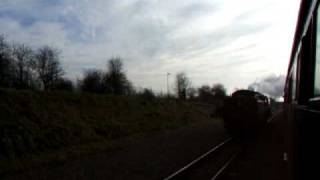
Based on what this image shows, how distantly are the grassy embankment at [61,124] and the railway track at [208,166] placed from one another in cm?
514

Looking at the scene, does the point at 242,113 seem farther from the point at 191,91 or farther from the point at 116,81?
the point at 191,91

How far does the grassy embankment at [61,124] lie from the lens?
18.6 metres

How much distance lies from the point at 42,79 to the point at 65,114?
4280 cm

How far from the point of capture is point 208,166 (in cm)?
1428

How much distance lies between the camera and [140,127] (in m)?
32.8

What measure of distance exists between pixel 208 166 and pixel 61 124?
1287cm

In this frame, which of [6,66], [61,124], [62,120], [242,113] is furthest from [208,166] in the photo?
[6,66]

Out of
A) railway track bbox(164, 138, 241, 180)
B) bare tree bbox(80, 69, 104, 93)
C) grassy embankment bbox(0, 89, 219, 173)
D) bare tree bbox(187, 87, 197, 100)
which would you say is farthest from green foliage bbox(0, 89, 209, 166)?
bare tree bbox(187, 87, 197, 100)

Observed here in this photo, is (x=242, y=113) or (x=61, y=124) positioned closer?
(x=61, y=124)

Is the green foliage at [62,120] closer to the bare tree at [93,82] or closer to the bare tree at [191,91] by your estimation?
the bare tree at [93,82]

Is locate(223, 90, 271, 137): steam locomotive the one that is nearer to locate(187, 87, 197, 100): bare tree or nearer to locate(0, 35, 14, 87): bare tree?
locate(0, 35, 14, 87): bare tree

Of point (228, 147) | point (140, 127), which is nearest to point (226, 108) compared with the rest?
point (228, 147)

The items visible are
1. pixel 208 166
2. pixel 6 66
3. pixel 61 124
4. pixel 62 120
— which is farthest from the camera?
pixel 6 66

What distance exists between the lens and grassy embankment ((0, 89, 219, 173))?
18.6 metres
